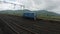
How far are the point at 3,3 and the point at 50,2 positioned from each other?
274 inches

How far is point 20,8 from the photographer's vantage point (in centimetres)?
1625

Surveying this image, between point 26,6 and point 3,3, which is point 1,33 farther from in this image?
point 3,3

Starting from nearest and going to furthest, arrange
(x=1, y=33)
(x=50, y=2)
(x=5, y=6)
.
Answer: (x=1, y=33) < (x=50, y=2) < (x=5, y=6)

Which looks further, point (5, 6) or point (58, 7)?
point (5, 6)

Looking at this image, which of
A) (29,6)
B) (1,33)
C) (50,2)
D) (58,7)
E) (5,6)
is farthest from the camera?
(5,6)

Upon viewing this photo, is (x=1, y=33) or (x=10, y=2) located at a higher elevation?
(x=10, y=2)

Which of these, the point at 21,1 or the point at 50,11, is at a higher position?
the point at 21,1

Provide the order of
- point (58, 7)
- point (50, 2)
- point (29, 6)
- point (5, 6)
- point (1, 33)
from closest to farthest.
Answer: point (1, 33), point (58, 7), point (50, 2), point (29, 6), point (5, 6)

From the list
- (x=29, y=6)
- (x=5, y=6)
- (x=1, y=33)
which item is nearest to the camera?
(x=1, y=33)

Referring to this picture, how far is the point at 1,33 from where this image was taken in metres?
6.04

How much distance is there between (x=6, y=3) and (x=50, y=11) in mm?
6882

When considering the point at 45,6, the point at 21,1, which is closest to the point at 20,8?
the point at 21,1

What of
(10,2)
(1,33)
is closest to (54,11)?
(10,2)

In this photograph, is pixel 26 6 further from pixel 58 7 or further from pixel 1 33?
pixel 1 33
